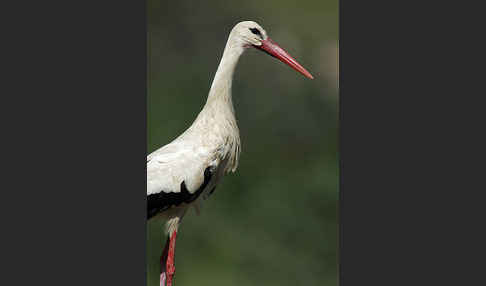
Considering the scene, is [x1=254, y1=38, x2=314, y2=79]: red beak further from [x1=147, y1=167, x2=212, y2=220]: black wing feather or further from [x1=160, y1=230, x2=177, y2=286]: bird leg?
[x1=160, y1=230, x2=177, y2=286]: bird leg

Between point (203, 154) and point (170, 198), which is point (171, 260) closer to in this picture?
point (170, 198)

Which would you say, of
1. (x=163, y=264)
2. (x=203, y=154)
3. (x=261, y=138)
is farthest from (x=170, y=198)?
(x=261, y=138)

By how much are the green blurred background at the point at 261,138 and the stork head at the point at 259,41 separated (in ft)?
0.13

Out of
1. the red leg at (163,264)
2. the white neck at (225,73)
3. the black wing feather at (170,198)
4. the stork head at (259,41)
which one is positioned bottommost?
the red leg at (163,264)

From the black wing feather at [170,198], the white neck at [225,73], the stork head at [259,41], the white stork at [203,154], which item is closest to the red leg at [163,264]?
the white stork at [203,154]

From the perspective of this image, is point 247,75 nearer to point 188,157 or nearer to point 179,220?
point 188,157

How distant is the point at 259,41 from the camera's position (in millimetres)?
4500

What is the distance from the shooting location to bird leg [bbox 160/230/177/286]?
4500mm

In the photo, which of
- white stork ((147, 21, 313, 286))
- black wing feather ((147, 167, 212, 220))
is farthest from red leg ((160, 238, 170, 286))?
black wing feather ((147, 167, 212, 220))

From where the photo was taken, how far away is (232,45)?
14.8ft

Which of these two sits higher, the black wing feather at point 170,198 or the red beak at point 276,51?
the red beak at point 276,51

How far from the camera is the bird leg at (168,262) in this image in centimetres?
450

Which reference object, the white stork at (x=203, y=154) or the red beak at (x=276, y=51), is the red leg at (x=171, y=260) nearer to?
the white stork at (x=203, y=154)

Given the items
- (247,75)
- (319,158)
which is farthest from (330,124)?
(247,75)
